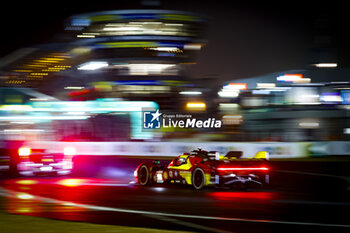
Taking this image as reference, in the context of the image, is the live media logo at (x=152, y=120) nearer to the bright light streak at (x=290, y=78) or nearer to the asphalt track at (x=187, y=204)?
the asphalt track at (x=187, y=204)

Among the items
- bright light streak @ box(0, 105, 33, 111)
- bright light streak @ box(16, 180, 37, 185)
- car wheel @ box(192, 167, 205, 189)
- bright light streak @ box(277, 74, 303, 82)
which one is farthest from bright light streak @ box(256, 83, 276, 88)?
car wheel @ box(192, 167, 205, 189)

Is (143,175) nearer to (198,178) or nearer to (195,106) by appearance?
(198,178)

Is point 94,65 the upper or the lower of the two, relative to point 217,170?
upper

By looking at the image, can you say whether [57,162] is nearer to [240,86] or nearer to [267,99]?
[267,99]

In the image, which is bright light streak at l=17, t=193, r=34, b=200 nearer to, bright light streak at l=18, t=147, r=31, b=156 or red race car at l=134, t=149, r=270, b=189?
red race car at l=134, t=149, r=270, b=189

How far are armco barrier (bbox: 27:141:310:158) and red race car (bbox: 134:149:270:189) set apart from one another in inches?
462

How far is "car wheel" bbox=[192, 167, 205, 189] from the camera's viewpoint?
12.0m

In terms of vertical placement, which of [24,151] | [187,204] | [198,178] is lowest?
[187,204]

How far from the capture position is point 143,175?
44.3ft

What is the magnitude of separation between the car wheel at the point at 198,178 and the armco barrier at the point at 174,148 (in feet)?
39.9

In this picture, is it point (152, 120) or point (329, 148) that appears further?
point (152, 120)

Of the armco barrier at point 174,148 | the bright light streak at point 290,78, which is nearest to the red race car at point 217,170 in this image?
the armco barrier at point 174,148

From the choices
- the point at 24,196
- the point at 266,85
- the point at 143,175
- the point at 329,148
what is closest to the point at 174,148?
the point at 329,148

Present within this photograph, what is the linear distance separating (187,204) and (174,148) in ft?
52.5
